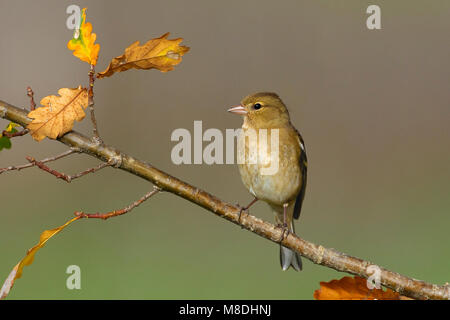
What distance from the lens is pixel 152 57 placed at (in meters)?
1.25

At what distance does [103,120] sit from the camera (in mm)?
7324

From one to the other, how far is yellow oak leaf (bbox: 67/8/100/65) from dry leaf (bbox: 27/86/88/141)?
0.07 metres

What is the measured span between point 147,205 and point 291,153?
14.8 ft

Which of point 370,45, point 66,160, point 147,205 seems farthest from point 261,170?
point 370,45

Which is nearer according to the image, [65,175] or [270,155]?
[65,175]

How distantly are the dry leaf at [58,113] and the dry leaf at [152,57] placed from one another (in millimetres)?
71

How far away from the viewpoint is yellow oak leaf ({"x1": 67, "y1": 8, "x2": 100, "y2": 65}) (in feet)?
4.05

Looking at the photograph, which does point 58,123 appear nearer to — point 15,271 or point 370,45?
point 15,271

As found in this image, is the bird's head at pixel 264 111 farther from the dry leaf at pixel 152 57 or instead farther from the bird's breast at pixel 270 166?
the dry leaf at pixel 152 57

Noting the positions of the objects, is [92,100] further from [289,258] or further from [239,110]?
[289,258]

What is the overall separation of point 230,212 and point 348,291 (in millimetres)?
351

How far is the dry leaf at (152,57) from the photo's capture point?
4.04 ft

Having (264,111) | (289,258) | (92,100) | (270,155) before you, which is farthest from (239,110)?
(92,100)

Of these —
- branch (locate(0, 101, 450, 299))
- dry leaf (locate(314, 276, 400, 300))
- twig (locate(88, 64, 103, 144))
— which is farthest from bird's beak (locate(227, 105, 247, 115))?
dry leaf (locate(314, 276, 400, 300))
